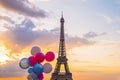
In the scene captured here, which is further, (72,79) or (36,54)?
(72,79)

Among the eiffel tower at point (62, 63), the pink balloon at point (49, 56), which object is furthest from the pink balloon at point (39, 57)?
the eiffel tower at point (62, 63)

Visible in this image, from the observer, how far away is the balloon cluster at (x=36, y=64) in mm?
38938

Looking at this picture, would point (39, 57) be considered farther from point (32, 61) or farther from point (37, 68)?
point (37, 68)

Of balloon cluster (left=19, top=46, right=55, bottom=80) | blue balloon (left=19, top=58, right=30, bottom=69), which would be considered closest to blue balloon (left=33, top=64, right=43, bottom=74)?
balloon cluster (left=19, top=46, right=55, bottom=80)

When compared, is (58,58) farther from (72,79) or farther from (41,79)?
(41,79)

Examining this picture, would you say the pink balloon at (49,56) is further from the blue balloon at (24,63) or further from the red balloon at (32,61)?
the blue balloon at (24,63)

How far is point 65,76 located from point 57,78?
2282 mm

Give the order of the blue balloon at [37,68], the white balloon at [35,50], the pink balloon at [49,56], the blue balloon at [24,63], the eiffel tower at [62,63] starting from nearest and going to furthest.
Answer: the blue balloon at [37,68] → the blue balloon at [24,63] → the pink balloon at [49,56] → the white balloon at [35,50] → the eiffel tower at [62,63]

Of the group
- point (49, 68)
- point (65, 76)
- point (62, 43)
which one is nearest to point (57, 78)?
point (65, 76)

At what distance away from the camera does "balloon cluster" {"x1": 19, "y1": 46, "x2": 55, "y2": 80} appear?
1533 inches

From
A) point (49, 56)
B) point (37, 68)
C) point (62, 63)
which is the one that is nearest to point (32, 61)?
point (37, 68)

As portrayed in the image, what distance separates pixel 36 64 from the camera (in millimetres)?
38969

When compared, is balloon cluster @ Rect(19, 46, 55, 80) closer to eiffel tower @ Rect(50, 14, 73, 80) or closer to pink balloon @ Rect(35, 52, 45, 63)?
pink balloon @ Rect(35, 52, 45, 63)

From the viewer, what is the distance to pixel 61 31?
83.9m
